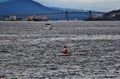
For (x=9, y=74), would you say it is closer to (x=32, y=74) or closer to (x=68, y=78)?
(x=32, y=74)

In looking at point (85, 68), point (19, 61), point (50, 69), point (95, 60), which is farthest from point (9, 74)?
point (95, 60)

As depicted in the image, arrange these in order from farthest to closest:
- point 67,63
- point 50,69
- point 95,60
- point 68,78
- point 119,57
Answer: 1. point 119,57
2. point 95,60
3. point 67,63
4. point 50,69
5. point 68,78

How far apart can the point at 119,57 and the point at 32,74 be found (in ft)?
71.2

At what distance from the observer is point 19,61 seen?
63.7 meters

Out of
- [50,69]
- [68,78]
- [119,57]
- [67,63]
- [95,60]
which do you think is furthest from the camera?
[119,57]

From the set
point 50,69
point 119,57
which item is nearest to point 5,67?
point 50,69

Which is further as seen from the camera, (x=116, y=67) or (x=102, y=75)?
(x=116, y=67)

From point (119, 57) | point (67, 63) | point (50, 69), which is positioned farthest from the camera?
point (119, 57)

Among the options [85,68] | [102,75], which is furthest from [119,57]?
[102,75]

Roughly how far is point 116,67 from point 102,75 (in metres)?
7.12

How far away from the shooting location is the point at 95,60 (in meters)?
65.1

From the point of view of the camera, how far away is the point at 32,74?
165 ft

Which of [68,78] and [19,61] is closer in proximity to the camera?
[68,78]

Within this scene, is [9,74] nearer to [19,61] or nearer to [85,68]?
[85,68]
